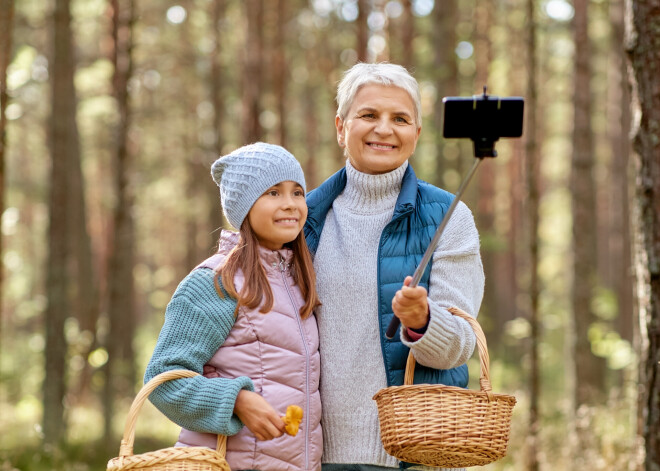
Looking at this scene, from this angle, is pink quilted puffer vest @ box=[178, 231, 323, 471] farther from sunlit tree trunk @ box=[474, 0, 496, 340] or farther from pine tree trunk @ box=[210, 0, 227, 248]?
sunlit tree trunk @ box=[474, 0, 496, 340]

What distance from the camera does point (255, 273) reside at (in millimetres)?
3051

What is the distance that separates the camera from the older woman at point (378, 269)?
120 inches

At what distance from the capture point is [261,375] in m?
2.95

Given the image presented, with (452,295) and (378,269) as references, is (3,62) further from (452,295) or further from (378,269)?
(452,295)

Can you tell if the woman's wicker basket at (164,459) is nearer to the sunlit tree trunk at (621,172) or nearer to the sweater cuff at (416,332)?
the sweater cuff at (416,332)

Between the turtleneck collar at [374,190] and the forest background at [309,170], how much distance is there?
2.92 ft

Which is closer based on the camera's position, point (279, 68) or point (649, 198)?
point (649, 198)

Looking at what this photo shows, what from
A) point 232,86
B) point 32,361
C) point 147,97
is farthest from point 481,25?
point 32,361

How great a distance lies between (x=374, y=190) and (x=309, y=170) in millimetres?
17234

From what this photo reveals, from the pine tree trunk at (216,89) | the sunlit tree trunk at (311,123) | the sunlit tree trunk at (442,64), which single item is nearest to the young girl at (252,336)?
the sunlit tree trunk at (442,64)

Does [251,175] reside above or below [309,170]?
below

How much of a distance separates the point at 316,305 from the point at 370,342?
0.25m

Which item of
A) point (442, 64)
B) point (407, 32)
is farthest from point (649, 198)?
Result: point (407, 32)

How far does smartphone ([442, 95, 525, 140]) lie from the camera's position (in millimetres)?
2701
